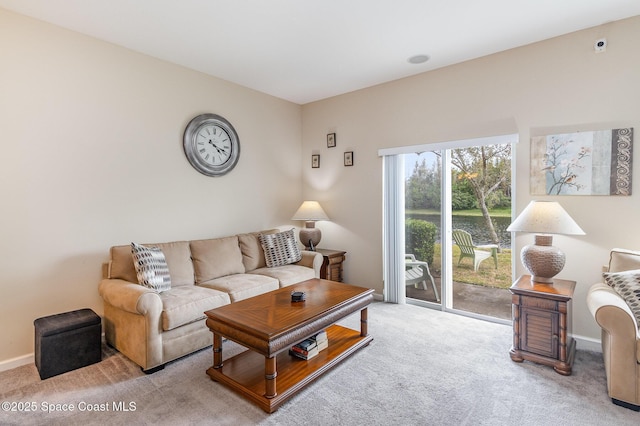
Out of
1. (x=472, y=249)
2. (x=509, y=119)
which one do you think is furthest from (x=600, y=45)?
(x=472, y=249)

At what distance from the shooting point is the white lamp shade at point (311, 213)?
4.43 meters

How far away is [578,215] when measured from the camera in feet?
9.33

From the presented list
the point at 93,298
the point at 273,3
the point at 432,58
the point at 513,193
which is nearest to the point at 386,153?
the point at 432,58

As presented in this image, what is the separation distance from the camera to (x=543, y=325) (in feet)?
8.05

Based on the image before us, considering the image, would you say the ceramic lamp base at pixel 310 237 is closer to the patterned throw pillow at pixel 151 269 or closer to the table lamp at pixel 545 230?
the patterned throw pillow at pixel 151 269

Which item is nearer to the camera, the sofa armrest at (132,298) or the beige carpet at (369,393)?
the beige carpet at (369,393)

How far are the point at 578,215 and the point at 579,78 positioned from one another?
1.22m

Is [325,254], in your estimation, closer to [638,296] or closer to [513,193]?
[513,193]

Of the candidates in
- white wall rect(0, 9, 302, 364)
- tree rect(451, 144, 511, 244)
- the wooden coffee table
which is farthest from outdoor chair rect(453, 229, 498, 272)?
white wall rect(0, 9, 302, 364)

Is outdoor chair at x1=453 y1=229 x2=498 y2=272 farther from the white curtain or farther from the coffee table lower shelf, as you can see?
the coffee table lower shelf

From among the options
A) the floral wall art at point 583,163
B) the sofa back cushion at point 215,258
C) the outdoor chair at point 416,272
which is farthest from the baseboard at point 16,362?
the floral wall art at point 583,163

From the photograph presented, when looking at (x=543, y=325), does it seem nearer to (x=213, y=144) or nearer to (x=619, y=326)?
(x=619, y=326)

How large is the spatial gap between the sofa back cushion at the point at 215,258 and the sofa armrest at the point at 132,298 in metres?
0.73

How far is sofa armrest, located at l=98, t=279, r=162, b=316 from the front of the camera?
2344 millimetres
